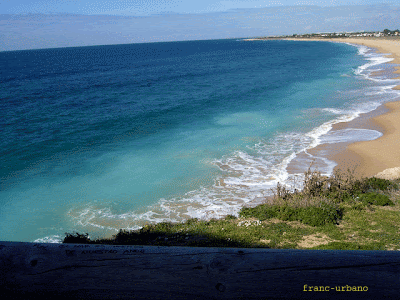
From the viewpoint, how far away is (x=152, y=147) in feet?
72.6

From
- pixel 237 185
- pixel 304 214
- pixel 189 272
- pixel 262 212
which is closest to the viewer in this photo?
pixel 189 272

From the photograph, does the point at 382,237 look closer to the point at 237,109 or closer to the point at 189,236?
the point at 189,236

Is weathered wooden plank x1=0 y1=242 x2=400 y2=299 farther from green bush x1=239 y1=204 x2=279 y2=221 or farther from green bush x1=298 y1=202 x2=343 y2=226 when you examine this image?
green bush x1=239 y1=204 x2=279 y2=221

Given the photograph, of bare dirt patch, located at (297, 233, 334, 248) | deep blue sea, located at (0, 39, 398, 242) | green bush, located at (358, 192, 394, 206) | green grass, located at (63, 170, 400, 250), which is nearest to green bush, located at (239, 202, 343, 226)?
green grass, located at (63, 170, 400, 250)

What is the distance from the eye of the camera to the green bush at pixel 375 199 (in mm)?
10306

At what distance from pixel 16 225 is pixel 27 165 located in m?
7.55

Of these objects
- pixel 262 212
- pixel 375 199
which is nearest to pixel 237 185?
pixel 262 212

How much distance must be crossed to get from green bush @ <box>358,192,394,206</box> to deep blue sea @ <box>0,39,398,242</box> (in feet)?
13.5

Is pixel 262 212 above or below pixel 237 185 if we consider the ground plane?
above

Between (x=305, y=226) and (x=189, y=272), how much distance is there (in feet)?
27.9

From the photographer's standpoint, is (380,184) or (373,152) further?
(373,152)

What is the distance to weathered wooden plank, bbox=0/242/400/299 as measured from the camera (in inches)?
59.7

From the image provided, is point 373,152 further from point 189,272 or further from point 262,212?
point 189,272

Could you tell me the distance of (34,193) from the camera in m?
16.3
